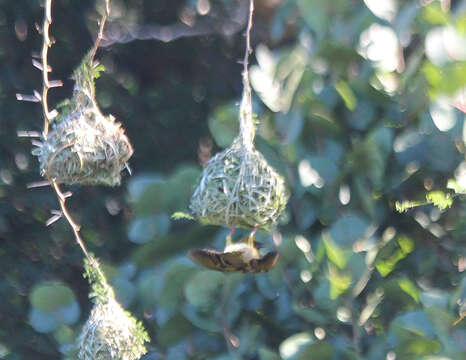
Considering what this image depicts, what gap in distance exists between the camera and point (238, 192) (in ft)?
5.18

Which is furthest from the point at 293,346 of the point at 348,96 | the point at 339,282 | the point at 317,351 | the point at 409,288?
the point at 348,96

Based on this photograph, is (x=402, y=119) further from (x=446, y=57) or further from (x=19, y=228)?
(x=19, y=228)

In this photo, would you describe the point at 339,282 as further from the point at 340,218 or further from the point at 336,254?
the point at 340,218

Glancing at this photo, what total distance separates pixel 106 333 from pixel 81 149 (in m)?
0.38

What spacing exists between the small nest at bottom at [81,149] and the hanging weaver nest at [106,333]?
19cm

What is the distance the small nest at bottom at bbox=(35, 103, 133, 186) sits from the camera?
161 cm

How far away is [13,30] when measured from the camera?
3.08m

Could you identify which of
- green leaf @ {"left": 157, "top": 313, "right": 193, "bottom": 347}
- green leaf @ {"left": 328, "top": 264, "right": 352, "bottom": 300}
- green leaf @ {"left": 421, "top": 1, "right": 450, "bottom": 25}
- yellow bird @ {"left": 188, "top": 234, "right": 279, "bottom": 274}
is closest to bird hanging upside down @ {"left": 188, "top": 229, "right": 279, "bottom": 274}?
yellow bird @ {"left": 188, "top": 234, "right": 279, "bottom": 274}

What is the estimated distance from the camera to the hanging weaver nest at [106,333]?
5.55ft

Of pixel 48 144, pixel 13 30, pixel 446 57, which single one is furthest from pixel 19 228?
pixel 446 57

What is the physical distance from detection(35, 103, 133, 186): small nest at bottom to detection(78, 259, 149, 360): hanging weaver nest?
19 cm

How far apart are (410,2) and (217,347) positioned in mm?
1071

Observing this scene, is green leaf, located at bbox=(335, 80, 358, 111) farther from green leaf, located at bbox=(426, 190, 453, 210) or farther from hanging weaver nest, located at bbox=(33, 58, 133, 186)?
hanging weaver nest, located at bbox=(33, 58, 133, 186)

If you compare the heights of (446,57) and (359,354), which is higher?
(446,57)
